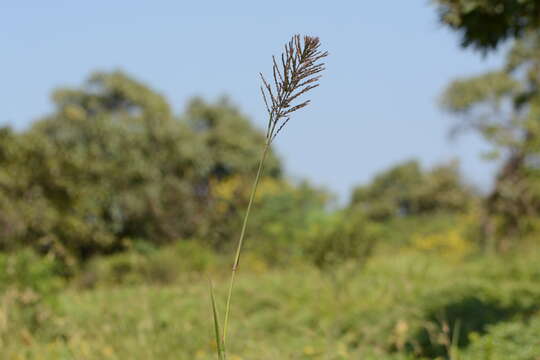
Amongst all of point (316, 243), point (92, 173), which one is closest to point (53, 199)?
point (92, 173)

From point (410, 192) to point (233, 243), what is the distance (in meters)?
22.3

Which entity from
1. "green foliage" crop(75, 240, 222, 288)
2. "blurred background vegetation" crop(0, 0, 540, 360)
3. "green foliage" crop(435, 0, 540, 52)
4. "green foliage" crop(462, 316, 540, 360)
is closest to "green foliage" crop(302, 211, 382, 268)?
"blurred background vegetation" crop(0, 0, 540, 360)

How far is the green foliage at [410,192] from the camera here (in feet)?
106

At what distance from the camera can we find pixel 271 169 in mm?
27312

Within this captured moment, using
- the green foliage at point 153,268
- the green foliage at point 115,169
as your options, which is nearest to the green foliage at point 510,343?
the green foliage at point 115,169

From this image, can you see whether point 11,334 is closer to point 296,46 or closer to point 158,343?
point 158,343

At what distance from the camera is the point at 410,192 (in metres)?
36.1

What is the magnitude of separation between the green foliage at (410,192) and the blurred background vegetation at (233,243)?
1384 mm

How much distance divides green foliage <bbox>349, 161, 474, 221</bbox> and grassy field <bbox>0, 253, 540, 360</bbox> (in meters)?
24.0

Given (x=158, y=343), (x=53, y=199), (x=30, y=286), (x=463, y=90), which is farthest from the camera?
(x=463, y=90)

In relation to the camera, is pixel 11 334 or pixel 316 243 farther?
pixel 316 243

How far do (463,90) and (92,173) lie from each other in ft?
49.7

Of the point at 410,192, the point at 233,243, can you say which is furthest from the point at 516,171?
the point at 410,192

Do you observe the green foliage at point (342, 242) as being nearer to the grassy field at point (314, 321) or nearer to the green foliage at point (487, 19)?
the grassy field at point (314, 321)
